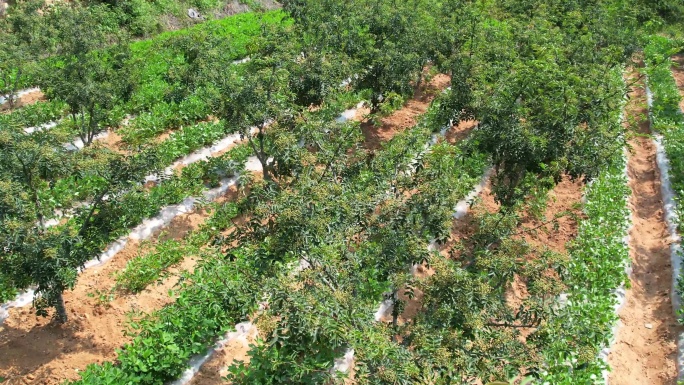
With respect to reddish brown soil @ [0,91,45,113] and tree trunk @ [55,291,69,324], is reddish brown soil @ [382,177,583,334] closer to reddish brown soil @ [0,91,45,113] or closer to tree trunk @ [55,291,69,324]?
tree trunk @ [55,291,69,324]

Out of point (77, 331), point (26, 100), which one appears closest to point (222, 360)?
point (77, 331)

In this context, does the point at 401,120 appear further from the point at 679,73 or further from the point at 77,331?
the point at 679,73

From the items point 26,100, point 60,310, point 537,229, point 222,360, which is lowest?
point 537,229

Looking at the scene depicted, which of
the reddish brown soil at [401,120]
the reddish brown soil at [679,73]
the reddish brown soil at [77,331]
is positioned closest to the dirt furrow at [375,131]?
the reddish brown soil at [401,120]

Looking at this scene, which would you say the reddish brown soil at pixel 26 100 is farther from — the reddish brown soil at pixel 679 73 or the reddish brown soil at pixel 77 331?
the reddish brown soil at pixel 679 73

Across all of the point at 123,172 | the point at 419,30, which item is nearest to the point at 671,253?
the point at 419,30

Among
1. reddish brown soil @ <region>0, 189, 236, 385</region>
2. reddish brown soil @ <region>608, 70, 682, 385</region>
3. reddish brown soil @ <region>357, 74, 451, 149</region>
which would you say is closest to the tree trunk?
reddish brown soil @ <region>0, 189, 236, 385</region>

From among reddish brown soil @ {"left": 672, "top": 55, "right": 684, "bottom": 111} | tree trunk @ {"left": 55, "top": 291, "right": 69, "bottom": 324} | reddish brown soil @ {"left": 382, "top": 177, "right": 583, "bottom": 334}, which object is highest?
tree trunk @ {"left": 55, "top": 291, "right": 69, "bottom": 324}
